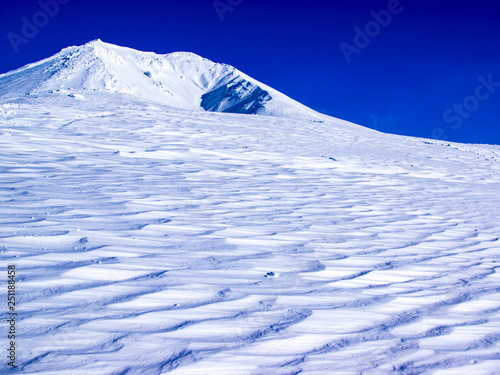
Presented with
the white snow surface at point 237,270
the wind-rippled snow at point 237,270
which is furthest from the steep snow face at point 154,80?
the wind-rippled snow at point 237,270

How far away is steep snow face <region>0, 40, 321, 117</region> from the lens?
42.5 meters

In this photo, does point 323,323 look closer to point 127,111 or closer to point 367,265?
point 367,265

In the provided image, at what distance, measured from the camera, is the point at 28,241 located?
108 inches

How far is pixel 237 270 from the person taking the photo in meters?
2.57

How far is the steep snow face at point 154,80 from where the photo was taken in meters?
42.5

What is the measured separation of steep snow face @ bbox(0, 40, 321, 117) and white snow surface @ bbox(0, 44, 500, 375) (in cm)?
1920

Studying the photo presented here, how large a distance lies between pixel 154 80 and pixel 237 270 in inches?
2907

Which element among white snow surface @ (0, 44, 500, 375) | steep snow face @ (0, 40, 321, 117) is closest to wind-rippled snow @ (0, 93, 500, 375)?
white snow surface @ (0, 44, 500, 375)

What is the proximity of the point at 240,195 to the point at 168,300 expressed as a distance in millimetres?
2807

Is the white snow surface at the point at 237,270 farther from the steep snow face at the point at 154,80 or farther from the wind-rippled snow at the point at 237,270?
the steep snow face at the point at 154,80

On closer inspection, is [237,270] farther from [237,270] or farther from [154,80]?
[154,80]

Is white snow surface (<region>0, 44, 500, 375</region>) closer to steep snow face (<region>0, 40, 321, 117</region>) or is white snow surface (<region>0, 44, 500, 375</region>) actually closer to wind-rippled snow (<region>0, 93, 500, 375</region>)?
wind-rippled snow (<region>0, 93, 500, 375</region>)

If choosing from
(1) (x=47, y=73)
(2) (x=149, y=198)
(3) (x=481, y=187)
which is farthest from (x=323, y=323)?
(1) (x=47, y=73)

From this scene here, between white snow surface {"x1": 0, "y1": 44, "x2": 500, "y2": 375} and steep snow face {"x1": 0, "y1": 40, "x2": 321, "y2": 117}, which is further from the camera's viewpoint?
steep snow face {"x1": 0, "y1": 40, "x2": 321, "y2": 117}
